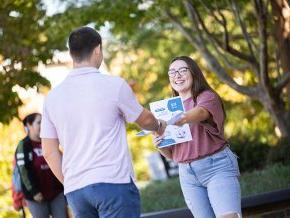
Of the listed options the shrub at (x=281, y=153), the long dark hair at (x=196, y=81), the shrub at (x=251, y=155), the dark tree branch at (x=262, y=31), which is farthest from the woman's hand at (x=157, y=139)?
the shrub at (x=251, y=155)

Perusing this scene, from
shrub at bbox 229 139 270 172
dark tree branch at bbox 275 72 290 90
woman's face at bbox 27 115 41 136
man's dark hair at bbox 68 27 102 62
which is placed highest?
man's dark hair at bbox 68 27 102 62

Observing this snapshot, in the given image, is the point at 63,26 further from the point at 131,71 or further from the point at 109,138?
the point at 131,71

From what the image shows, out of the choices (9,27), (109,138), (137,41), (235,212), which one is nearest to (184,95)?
(235,212)

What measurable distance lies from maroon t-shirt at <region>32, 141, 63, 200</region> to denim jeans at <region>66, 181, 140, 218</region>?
3775 millimetres

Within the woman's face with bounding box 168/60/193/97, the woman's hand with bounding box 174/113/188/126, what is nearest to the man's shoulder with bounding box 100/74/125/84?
the woman's hand with bounding box 174/113/188/126

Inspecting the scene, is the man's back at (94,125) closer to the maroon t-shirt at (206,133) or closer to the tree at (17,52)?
the maroon t-shirt at (206,133)

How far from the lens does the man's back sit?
4.47 meters

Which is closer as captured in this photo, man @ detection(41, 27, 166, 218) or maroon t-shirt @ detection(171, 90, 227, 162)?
man @ detection(41, 27, 166, 218)

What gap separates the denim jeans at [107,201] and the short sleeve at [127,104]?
404 mm

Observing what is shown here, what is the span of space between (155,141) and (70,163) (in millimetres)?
1350

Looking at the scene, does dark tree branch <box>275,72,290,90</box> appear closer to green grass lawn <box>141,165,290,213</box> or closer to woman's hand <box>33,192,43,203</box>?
green grass lawn <box>141,165,290,213</box>

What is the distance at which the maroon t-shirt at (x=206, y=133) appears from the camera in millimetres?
5758

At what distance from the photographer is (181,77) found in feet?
19.7

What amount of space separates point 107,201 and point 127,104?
0.59 meters
